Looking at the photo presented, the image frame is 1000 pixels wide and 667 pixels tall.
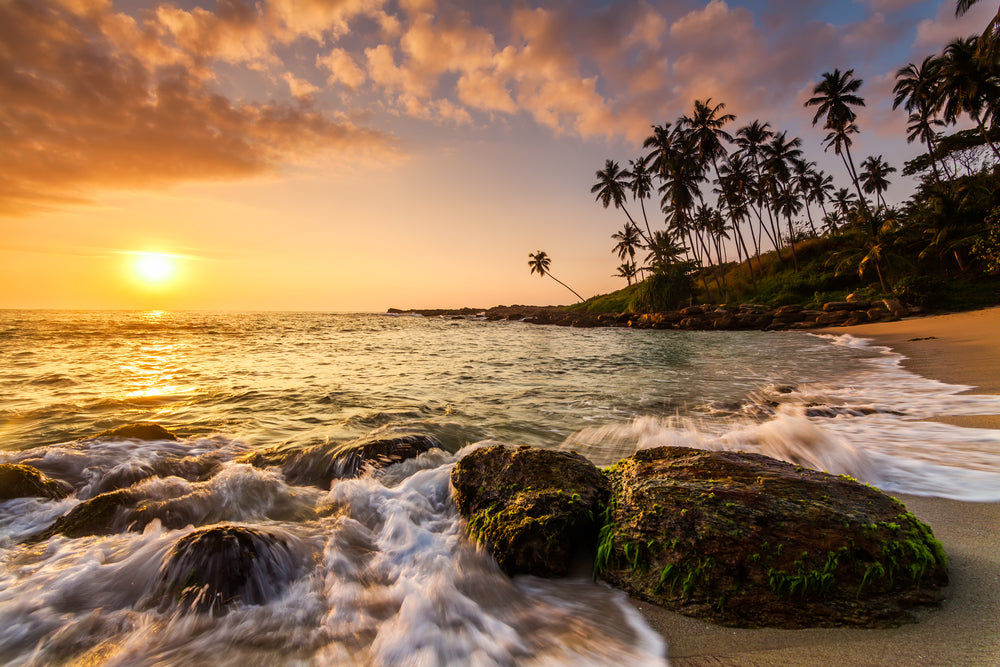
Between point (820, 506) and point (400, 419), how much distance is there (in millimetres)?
6585

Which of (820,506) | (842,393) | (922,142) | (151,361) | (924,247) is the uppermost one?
(922,142)

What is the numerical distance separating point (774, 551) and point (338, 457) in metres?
4.97

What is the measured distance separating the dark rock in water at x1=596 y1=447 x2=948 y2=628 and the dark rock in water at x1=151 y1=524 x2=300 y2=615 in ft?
8.09

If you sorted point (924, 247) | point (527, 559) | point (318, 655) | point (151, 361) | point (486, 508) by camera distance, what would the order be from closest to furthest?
1. point (318, 655)
2. point (527, 559)
3. point (486, 508)
4. point (151, 361)
5. point (924, 247)

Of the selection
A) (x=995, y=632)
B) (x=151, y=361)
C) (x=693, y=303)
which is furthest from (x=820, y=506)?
(x=693, y=303)

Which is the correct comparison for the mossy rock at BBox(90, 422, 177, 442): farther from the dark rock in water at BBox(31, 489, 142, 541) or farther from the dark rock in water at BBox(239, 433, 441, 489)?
the dark rock in water at BBox(31, 489, 142, 541)

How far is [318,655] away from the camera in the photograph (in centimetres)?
239

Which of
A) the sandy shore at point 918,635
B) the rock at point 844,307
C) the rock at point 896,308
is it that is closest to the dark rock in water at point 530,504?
the sandy shore at point 918,635

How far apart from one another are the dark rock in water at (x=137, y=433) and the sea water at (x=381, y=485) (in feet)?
0.81

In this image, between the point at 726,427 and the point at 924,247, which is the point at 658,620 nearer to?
the point at 726,427

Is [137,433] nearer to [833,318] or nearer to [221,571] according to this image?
[221,571]

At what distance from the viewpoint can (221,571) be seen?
116 inches

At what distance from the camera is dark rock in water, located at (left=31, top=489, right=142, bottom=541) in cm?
377

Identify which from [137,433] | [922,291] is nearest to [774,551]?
[137,433]
